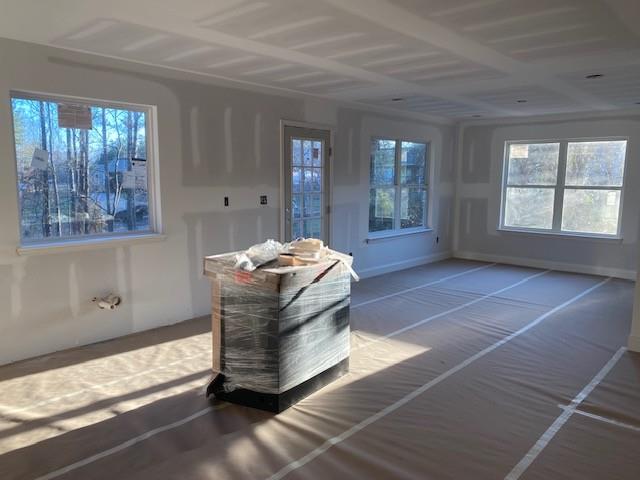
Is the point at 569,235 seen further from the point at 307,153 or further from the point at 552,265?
the point at 307,153

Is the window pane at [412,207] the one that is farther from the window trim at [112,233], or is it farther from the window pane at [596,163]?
the window trim at [112,233]

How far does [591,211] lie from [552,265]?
0.97 m

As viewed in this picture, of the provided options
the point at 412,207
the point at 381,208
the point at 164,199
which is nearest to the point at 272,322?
the point at 164,199

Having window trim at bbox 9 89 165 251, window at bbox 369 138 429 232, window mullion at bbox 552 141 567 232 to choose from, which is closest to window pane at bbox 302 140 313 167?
window at bbox 369 138 429 232

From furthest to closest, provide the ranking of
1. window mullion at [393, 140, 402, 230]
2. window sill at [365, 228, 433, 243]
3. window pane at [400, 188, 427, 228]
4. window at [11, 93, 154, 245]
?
window pane at [400, 188, 427, 228] < window mullion at [393, 140, 402, 230] < window sill at [365, 228, 433, 243] < window at [11, 93, 154, 245]

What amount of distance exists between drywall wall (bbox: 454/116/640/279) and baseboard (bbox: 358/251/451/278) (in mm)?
524

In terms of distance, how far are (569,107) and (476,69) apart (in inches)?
116

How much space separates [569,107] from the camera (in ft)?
21.0

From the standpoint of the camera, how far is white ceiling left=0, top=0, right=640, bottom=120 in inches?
108

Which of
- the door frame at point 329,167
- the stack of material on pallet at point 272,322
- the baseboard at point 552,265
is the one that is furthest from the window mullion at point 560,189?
the stack of material on pallet at point 272,322

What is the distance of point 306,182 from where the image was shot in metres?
5.79

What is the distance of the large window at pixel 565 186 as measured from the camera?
272 inches

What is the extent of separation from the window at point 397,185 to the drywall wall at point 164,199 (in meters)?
0.77

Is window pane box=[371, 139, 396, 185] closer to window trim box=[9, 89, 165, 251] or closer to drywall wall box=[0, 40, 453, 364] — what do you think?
drywall wall box=[0, 40, 453, 364]
